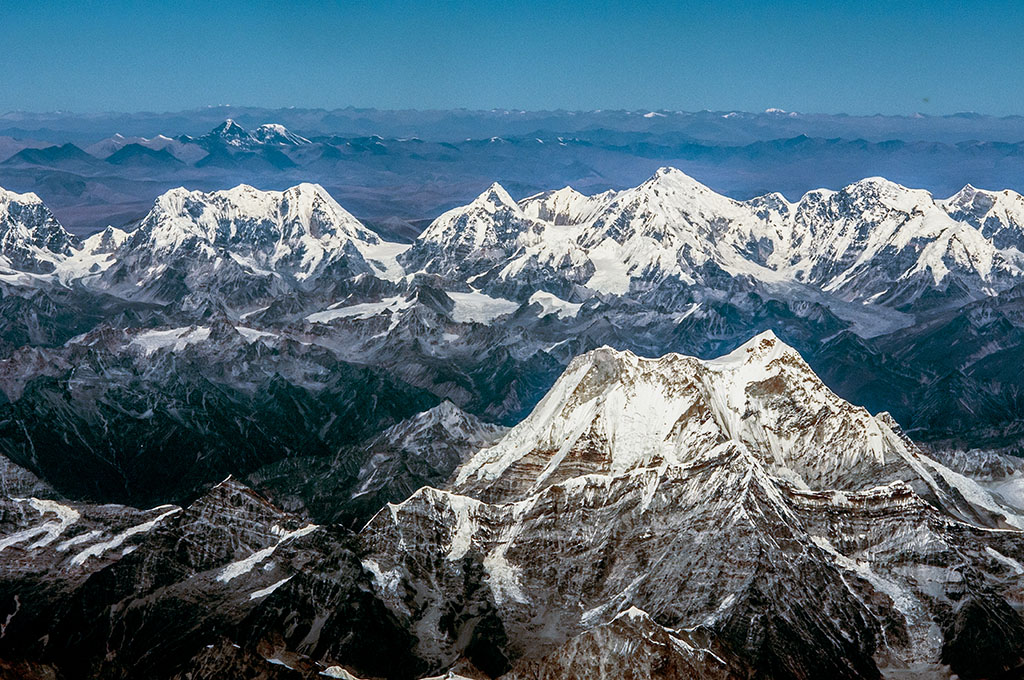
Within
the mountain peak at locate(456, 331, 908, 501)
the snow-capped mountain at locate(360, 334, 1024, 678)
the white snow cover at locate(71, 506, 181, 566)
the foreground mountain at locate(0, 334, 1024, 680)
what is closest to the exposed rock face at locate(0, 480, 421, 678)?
the white snow cover at locate(71, 506, 181, 566)

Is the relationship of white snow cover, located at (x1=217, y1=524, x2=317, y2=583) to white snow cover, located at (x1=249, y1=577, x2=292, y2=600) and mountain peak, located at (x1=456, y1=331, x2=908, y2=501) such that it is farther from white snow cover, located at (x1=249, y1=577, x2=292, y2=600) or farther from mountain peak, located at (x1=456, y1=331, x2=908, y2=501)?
mountain peak, located at (x1=456, y1=331, x2=908, y2=501)

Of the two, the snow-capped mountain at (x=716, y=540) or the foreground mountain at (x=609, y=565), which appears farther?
the snow-capped mountain at (x=716, y=540)

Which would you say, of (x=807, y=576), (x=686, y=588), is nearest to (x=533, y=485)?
(x=686, y=588)

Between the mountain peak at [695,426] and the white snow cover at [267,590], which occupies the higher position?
the mountain peak at [695,426]

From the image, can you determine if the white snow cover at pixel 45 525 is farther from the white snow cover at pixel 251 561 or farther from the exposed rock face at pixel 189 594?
the white snow cover at pixel 251 561

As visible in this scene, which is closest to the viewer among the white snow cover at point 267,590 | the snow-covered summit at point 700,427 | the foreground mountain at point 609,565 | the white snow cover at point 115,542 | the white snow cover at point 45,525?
the foreground mountain at point 609,565

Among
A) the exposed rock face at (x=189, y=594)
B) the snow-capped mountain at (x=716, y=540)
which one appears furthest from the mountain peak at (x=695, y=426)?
the exposed rock face at (x=189, y=594)
